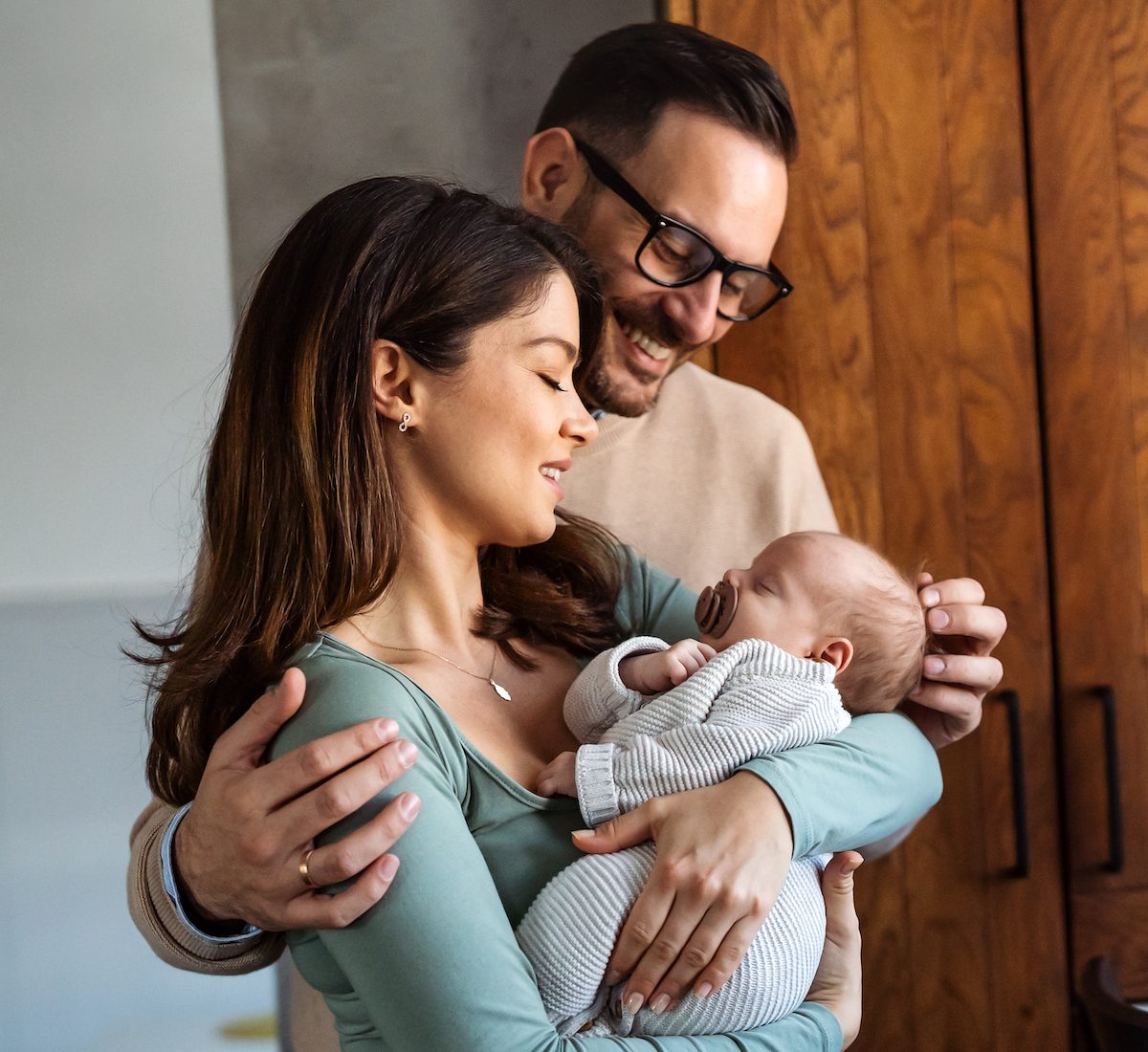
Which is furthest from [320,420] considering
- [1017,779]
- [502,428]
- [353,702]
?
[1017,779]

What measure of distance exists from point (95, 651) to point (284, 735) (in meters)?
1.70

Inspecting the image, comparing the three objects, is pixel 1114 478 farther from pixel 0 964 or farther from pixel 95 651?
pixel 0 964

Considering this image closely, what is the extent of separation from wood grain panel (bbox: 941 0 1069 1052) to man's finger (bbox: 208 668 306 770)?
148 centimetres

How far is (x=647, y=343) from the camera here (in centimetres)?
186

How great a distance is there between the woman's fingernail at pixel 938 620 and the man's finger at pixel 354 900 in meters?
0.80

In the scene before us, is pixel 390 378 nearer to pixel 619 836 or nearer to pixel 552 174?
pixel 619 836

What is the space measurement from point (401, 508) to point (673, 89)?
2.94 feet

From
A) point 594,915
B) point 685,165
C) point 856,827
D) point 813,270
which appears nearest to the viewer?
point 594,915

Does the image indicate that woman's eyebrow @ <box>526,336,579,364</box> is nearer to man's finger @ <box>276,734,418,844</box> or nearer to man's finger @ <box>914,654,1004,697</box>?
man's finger @ <box>276,734,418,844</box>

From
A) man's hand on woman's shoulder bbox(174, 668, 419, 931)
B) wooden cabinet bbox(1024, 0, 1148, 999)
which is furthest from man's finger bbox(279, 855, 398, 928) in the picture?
wooden cabinet bbox(1024, 0, 1148, 999)

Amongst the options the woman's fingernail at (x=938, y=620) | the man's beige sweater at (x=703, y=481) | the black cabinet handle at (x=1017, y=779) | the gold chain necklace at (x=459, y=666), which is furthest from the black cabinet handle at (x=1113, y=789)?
the gold chain necklace at (x=459, y=666)

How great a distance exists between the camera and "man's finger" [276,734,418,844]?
3.50ft

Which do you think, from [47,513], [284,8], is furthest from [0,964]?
[284,8]

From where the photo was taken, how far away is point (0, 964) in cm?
260
